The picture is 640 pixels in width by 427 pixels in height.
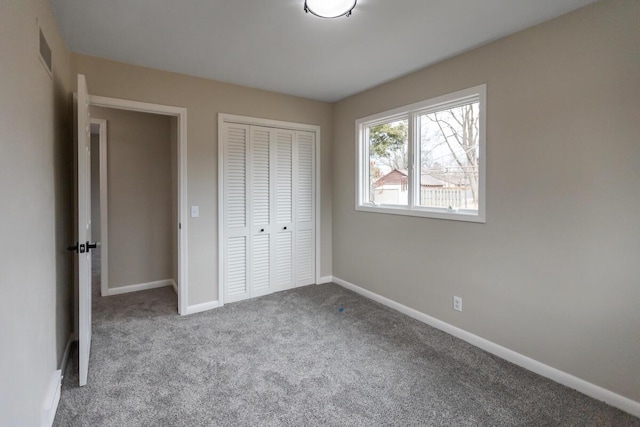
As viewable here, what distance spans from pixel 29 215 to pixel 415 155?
9.56 ft

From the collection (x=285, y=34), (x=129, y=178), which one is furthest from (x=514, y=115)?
(x=129, y=178)

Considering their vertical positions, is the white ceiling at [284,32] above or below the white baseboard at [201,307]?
above

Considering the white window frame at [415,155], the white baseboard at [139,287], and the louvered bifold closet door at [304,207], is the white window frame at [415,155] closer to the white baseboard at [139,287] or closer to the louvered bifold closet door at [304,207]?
the louvered bifold closet door at [304,207]

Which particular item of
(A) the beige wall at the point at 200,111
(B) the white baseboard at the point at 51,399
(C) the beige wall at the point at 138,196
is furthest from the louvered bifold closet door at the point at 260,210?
(B) the white baseboard at the point at 51,399

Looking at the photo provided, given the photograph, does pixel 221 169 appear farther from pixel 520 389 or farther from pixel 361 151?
pixel 520 389

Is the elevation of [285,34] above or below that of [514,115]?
above

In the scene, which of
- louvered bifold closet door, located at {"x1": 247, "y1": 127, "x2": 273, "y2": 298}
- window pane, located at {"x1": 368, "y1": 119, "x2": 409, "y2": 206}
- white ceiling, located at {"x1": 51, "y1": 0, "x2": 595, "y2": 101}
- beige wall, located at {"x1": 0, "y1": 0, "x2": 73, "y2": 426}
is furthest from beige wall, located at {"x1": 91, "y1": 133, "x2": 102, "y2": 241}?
window pane, located at {"x1": 368, "y1": 119, "x2": 409, "y2": 206}

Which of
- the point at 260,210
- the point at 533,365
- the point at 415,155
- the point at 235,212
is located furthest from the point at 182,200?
the point at 533,365

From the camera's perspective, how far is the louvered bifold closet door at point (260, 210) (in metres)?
3.67

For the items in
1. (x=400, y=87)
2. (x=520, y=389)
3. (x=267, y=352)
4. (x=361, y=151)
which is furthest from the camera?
(x=361, y=151)

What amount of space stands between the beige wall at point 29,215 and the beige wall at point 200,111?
58 cm

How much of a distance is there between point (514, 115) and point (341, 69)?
157cm

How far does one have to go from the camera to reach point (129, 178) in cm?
400

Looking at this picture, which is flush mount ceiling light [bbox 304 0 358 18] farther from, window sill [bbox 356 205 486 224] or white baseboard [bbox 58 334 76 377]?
white baseboard [bbox 58 334 76 377]
